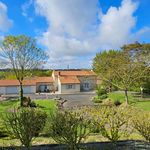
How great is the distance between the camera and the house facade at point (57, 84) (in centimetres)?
7175

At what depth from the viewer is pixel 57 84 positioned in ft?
251

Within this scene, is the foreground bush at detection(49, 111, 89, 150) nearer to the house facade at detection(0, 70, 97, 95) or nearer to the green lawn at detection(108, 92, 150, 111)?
the green lawn at detection(108, 92, 150, 111)

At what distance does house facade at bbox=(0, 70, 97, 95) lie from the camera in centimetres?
7175

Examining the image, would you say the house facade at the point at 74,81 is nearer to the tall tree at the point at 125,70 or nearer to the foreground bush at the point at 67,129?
the tall tree at the point at 125,70

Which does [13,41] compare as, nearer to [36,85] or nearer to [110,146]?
[36,85]

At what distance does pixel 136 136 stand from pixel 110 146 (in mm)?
4027

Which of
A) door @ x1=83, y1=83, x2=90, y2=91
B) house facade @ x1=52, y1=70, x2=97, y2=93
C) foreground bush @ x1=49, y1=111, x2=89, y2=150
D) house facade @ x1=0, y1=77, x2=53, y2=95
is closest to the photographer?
foreground bush @ x1=49, y1=111, x2=89, y2=150

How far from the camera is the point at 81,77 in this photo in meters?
80.6

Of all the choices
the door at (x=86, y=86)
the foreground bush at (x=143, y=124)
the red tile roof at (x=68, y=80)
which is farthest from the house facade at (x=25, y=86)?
the foreground bush at (x=143, y=124)

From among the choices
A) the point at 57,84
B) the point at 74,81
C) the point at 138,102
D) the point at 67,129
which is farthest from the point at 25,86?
the point at 67,129

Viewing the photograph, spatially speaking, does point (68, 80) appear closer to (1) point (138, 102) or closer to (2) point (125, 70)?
(2) point (125, 70)

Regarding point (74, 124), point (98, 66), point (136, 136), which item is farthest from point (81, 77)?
point (74, 124)

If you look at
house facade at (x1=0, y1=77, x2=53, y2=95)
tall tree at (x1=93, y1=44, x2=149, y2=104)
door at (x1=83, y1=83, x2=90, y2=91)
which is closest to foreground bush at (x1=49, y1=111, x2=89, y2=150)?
tall tree at (x1=93, y1=44, x2=149, y2=104)

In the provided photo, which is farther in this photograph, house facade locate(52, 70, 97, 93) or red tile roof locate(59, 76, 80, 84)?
red tile roof locate(59, 76, 80, 84)
